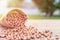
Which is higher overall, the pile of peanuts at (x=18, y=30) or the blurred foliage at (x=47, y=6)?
the blurred foliage at (x=47, y=6)

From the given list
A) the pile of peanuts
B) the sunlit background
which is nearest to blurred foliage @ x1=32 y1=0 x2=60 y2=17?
the sunlit background

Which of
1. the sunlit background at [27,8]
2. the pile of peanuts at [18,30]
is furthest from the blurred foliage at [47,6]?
the pile of peanuts at [18,30]

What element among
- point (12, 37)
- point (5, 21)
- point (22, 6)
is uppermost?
point (22, 6)

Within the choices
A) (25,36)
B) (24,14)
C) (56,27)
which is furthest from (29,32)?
(56,27)

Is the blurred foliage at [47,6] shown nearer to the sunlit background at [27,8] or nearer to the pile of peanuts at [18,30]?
the sunlit background at [27,8]

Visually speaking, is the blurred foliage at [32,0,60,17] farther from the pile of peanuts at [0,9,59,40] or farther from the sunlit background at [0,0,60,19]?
the pile of peanuts at [0,9,59,40]

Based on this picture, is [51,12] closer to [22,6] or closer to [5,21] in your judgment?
[22,6]
